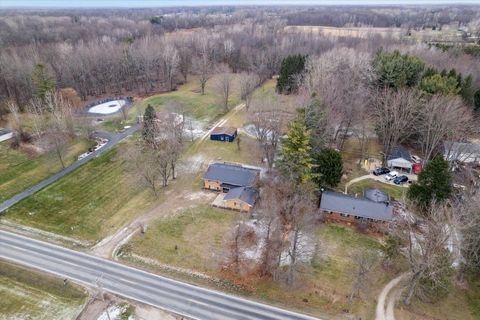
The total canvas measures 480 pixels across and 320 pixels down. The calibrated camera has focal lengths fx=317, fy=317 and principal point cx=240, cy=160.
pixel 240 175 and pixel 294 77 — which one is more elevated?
pixel 294 77

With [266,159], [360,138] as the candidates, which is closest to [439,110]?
[360,138]

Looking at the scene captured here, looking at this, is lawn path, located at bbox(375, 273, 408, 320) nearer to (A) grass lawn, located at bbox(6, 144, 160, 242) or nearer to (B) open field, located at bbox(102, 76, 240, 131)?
(A) grass lawn, located at bbox(6, 144, 160, 242)

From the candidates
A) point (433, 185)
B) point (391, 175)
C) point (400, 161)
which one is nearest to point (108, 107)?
point (391, 175)

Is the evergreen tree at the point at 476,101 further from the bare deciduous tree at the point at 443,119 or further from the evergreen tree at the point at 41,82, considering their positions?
the evergreen tree at the point at 41,82

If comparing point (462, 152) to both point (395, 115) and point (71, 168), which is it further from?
point (71, 168)

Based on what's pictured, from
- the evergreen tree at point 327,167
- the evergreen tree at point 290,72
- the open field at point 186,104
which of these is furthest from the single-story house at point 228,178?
the evergreen tree at point 290,72

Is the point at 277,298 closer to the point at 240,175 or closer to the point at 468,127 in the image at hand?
the point at 240,175
